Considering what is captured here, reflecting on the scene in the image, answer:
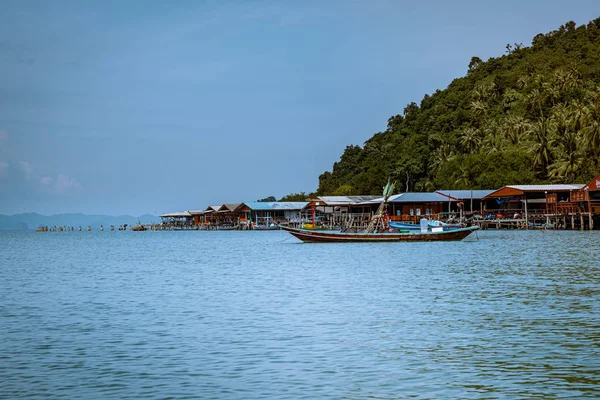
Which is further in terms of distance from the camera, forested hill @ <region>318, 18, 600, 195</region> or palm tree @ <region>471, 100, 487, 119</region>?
palm tree @ <region>471, 100, 487, 119</region>

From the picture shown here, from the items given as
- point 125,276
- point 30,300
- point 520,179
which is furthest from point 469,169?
point 30,300

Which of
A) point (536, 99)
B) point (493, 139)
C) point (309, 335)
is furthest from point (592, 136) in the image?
point (309, 335)

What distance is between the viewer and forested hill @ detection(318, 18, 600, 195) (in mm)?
95000

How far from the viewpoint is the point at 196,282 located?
102ft

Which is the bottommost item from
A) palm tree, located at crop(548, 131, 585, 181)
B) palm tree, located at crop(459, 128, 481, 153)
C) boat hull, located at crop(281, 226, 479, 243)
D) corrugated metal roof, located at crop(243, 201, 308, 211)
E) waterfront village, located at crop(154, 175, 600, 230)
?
boat hull, located at crop(281, 226, 479, 243)

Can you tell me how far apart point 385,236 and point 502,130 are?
60766mm

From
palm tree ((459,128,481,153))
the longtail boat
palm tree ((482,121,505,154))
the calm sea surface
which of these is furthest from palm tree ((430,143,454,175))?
the calm sea surface

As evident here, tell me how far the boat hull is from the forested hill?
1255 inches

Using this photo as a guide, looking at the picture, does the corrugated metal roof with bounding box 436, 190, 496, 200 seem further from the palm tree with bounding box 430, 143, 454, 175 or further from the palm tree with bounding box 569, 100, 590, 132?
the palm tree with bounding box 430, 143, 454, 175

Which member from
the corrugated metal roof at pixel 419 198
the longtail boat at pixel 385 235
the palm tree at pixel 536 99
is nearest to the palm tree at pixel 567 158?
the palm tree at pixel 536 99

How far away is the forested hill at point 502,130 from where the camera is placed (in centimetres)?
9500

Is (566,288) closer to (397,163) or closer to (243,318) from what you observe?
(243,318)

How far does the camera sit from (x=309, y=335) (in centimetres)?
1666

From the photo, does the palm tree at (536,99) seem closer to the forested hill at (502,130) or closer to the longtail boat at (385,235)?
the forested hill at (502,130)
